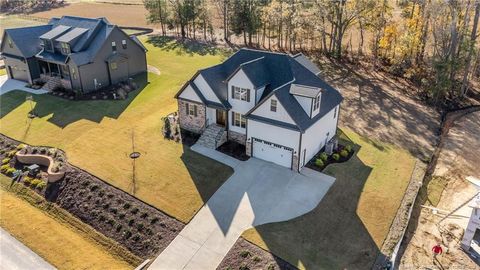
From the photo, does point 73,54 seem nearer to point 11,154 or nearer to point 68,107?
point 68,107

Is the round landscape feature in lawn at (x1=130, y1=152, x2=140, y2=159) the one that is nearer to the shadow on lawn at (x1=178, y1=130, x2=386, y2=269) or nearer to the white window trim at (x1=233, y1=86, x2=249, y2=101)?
the shadow on lawn at (x1=178, y1=130, x2=386, y2=269)

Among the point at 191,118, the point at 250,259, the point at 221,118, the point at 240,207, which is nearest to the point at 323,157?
the point at 240,207

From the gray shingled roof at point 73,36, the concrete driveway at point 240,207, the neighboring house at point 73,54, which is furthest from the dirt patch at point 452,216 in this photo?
the gray shingled roof at point 73,36

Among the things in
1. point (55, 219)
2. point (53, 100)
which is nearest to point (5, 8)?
point (53, 100)

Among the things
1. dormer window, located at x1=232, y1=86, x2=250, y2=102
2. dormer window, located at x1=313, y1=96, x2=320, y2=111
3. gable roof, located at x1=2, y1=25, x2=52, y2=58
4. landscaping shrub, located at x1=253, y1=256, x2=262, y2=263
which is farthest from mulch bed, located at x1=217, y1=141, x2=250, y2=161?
gable roof, located at x1=2, y1=25, x2=52, y2=58

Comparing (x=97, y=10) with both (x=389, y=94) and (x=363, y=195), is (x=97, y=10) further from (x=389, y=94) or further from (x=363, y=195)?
(x=363, y=195)

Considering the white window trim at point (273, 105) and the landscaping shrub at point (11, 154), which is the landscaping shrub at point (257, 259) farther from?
the landscaping shrub at point (11, 154)

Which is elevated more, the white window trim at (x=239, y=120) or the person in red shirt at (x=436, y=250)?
the white window trim at (x=239, y=120)
